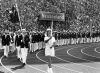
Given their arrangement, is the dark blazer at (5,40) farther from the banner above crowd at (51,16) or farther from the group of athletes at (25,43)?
the banner above crowd at (51,16)

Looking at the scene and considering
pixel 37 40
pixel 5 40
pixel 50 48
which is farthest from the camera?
pixel 37 40

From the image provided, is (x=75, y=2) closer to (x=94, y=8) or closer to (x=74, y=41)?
(x=94, y=8)

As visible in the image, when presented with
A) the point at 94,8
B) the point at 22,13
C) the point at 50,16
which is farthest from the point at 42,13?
the point at 94,8

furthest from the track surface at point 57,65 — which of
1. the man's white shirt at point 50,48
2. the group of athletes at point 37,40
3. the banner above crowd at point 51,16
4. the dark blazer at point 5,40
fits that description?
the banner above crowd at point 51,16

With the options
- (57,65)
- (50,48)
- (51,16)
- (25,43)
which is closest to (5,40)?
(25,43)

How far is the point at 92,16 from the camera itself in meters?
60.9

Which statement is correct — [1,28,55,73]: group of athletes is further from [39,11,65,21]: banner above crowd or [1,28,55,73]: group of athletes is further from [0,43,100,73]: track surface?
[39,11,65,21]: banner above crowd

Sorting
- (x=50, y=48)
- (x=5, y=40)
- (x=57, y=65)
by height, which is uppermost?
(x=50, y=48)

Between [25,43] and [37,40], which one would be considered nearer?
[25,43]

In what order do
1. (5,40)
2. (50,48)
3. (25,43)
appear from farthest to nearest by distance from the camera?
(5,40) < (25,43) < (50,48)

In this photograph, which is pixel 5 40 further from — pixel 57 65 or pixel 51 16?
pixel 51 16

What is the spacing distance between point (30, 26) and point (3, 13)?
656 cm

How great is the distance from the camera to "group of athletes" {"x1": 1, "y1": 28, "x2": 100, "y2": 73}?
1154 cm

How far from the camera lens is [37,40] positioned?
86.0 ft
